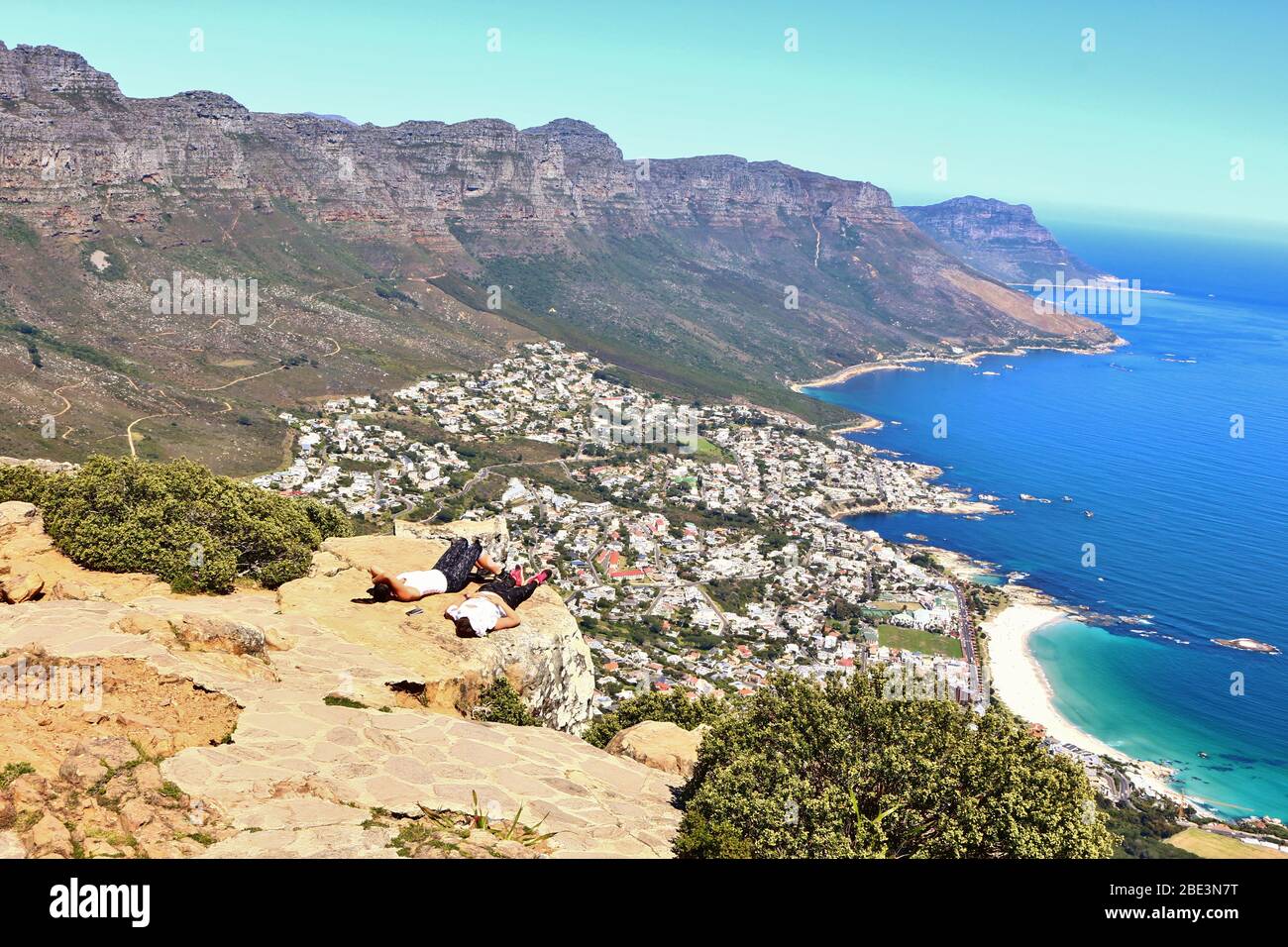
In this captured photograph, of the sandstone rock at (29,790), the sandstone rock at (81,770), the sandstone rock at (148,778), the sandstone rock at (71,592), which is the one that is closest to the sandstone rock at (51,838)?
the sandstone rock at (29,790)

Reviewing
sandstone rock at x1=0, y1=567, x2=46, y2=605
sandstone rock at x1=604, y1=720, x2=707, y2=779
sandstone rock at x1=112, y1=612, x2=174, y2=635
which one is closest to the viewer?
sandstone rock at x1=112, y1=612, x2=174, y2=635

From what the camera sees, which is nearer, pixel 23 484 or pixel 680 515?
pixel 23 484

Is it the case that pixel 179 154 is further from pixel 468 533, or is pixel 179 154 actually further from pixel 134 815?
pixel 134 815

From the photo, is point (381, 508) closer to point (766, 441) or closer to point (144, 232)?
point (766, 441)

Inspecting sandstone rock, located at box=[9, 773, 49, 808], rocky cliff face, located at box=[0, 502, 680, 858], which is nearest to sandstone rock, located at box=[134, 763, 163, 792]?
rocky cliff face, located at box=[0, 502, 680, 858]

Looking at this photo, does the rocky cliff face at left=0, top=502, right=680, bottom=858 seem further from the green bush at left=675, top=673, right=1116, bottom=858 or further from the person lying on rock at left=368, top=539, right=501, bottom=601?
the green bush at left=675, top=673, right=1116, bottom=858

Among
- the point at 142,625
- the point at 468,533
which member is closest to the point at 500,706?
the point at 142,625

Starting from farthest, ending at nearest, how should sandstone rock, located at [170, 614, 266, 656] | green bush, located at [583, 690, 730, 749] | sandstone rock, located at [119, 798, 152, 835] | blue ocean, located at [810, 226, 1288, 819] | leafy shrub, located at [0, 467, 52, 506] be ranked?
1. blue ocean, located at [810, 226, 1288, 819]
2. green bush, located at [583, 690, 730, 749]
3. leafy shrub, located at [0, 467, 52, 506]
4. sandstone rock, located at [170, 614, 266, 656]
5. sandstone rock, located at [119, 798, 152, 835]

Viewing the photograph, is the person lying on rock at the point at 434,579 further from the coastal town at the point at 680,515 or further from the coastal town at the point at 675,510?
the coastal town at the point at 675,510
